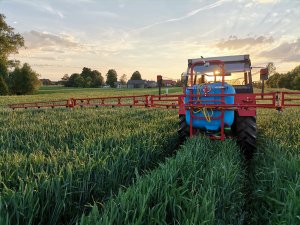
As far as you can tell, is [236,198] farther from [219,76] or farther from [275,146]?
[219,76]

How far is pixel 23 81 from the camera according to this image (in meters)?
66.0

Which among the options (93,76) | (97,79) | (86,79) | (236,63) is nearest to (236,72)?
(236,63)

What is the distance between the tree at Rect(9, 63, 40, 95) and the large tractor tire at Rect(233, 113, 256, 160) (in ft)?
223

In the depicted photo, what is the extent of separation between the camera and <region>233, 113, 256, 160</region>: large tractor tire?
598 centimetres

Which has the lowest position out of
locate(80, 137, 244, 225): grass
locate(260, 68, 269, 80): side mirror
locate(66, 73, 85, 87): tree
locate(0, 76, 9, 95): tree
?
locate(80, 137, 244, 225): grass

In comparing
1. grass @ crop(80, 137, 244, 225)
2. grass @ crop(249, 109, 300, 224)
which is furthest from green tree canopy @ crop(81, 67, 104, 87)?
grass @ crop(80, 137, 244, 225)

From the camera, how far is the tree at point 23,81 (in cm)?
6575

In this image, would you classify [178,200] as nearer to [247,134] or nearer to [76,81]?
[247,134]

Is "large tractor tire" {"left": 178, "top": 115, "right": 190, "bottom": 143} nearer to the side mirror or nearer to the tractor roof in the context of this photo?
the tractor roof

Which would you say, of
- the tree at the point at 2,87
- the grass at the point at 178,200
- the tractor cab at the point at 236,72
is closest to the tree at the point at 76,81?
the tree at the point at 2,87

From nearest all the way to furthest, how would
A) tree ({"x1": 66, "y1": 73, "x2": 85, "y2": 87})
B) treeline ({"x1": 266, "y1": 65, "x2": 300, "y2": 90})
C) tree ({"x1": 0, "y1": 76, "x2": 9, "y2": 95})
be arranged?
tree ({"x1": 0, "y1": 76, "x2": 9, "y2": 95})
treeline ({"x1": 266, "y1": 65, "x2": 300, "y2": 90})
tree ({"x1": 66, "y1": 73, "x2": 85, "y2": 87})

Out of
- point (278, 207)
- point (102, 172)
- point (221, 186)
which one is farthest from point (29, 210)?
point (278, 207)

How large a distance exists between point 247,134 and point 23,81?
69.2 metres

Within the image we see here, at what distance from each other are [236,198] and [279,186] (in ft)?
2.01
